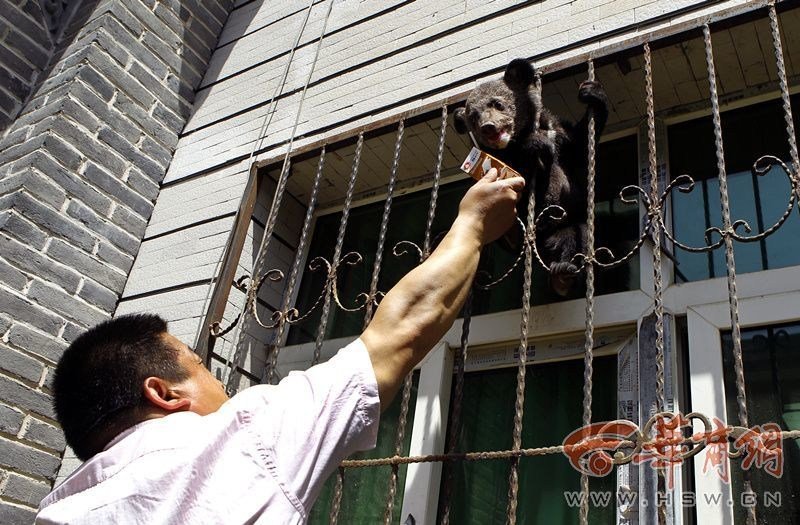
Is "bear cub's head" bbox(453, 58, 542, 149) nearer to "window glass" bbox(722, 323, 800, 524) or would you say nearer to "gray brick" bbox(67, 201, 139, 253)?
"window glass" bbox(722, 323, 800, 524)

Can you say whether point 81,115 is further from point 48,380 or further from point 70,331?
point 48,380

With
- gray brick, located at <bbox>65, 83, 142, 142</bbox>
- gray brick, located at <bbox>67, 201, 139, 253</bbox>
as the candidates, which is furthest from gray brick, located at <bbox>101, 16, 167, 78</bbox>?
gray brick, located at <bbox>67, 201, 139, 253</bbox>

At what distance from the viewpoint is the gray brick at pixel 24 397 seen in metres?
2.72

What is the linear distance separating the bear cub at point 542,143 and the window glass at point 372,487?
2.63 ft

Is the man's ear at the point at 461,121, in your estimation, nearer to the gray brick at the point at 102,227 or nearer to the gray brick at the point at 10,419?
the gray brick at the point at 102,227

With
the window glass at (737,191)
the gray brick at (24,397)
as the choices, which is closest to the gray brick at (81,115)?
the gray brick at (24,397)

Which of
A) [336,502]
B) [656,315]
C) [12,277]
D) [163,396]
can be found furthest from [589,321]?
[12,277]

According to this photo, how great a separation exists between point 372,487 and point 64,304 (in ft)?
5.25

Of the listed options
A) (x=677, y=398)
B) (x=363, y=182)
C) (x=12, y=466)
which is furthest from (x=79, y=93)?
(x=677, y=398)

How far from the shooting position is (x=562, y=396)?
2.34 meters

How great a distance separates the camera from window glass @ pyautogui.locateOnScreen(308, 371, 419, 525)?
8.15 ft

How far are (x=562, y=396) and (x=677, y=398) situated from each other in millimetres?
404

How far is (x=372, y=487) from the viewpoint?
2543 millimetres

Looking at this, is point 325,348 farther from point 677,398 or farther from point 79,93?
point 79,93
